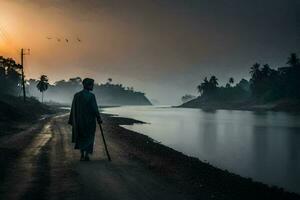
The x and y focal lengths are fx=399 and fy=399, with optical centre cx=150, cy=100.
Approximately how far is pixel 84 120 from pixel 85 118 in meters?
0.08

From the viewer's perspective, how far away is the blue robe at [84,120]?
1284 cm

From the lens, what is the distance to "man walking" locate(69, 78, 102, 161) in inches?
506

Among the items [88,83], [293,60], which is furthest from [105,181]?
[293,60]

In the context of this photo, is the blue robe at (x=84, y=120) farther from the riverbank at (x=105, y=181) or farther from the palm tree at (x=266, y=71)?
the palm tree at (x=266, y=71)

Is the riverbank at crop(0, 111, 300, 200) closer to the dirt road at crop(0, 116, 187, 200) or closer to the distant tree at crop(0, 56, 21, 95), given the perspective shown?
the dirt road at crop(0, 116, 187, 200)

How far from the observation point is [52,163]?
1257cm

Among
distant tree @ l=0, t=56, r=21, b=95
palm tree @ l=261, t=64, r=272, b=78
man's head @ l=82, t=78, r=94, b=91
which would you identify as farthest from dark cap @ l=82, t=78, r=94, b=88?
palm tree @ l=261, t=64, r=272, b=78

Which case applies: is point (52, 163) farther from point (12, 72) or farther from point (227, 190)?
point (12, 72)

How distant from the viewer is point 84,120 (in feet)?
42.3

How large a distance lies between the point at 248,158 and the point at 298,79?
446ft

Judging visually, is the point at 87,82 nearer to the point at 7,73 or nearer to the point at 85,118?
the point at 85,118

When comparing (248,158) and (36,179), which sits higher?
(36,179)

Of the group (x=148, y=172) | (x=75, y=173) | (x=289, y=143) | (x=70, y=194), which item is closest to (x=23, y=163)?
(x=75, y=173)

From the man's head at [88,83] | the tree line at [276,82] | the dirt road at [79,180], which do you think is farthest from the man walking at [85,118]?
the tree line at [276,82]
